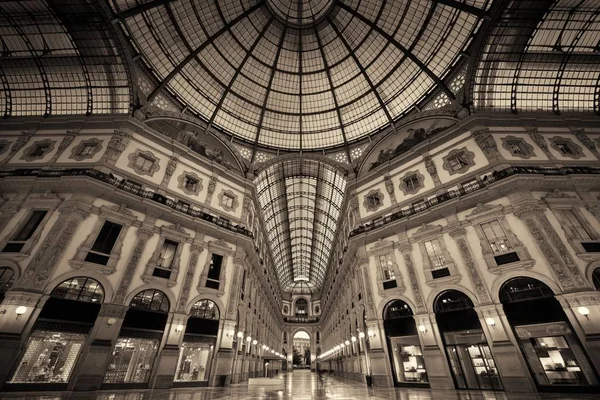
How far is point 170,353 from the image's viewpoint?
619 inches

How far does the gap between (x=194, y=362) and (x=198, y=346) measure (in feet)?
3.20

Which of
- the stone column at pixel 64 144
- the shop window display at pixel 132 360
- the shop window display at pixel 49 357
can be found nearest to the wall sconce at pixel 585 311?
the shop window display at pixel 132 360

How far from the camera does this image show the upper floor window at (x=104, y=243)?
15.4 metres

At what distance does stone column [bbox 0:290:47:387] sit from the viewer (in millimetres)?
11586

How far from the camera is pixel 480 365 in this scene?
47.5ft

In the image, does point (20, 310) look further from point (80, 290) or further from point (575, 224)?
point (575, 224)

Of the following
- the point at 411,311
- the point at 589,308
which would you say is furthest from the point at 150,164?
the point at 589,308

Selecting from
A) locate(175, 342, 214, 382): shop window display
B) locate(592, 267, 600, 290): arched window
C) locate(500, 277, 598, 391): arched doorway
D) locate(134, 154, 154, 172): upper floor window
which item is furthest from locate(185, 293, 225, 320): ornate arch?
locate(592, 267, 600, 290): arched window

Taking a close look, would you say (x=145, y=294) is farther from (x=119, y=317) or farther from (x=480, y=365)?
(x=480, y=365)

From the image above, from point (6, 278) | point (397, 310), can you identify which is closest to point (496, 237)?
point (397, 310)

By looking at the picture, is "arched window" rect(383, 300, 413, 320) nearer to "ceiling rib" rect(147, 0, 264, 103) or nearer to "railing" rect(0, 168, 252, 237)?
"railing" rect(0, 168, 252, 237)

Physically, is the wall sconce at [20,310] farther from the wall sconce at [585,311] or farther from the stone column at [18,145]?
the wall sconce at [585,311]

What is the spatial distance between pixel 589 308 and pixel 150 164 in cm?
2991

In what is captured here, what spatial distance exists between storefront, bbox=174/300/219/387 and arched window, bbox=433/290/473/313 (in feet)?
53.3
